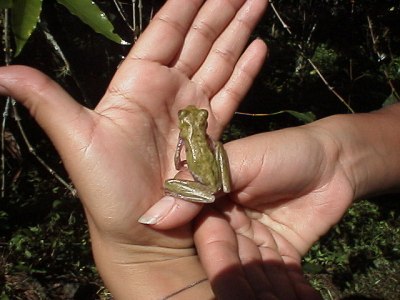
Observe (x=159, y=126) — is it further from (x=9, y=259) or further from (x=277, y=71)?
(x=277, y=71)

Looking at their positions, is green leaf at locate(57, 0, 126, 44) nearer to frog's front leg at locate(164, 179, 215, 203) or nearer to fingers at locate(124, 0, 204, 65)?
fingers at locate(124, 0, 204, 65)

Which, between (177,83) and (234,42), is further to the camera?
(234,42)

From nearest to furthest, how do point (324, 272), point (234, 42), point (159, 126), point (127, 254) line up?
point (127, 254) → point (159, 126) → point (234, 42) → point (324, 272)

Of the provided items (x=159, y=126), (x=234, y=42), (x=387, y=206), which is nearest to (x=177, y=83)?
(x=159, y=126)

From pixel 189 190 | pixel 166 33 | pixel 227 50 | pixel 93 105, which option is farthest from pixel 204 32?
pixel 93 105

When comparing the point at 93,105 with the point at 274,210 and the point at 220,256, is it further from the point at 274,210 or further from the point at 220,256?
the point at 220,256

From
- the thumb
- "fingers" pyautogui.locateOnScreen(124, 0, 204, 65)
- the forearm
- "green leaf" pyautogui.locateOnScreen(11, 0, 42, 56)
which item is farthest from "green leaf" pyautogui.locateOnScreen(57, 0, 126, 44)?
the forearm

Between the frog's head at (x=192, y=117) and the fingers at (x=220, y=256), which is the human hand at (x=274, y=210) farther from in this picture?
the frog's head at (x=192, y=117)
